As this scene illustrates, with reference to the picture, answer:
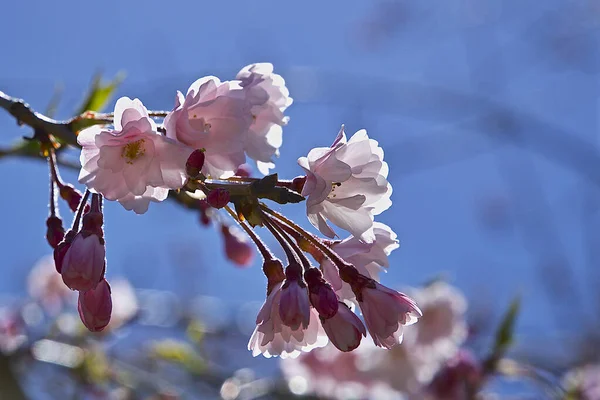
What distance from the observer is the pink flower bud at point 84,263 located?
1132mm

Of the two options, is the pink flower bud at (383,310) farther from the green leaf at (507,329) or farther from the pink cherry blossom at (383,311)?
the green leaf at (507,329)

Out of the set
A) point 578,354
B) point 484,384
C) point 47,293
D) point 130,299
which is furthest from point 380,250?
point 578,354

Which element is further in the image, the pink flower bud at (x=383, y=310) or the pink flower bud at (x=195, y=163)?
the pink flower bud at (x=383, y=310)

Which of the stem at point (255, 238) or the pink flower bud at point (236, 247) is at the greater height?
the pink flower bud at point (236, 247)

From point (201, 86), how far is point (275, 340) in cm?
47

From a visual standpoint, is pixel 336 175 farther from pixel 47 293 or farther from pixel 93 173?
pixel 47 293

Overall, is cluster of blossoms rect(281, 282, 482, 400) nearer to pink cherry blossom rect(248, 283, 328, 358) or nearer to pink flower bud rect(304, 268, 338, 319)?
pink cherry blossom rect(248, 283, 328, 358)

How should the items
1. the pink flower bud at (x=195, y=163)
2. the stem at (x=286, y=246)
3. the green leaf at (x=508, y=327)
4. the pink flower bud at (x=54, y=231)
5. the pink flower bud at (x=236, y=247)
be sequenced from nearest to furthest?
the pink flower bud at (x=195, y=163)
the stem at (x=286, y=246)
the pink flower bud at (x=54, y=231)
the pink flower bud at (x=236, y=247)
the green leaf at (x=508, y=327)

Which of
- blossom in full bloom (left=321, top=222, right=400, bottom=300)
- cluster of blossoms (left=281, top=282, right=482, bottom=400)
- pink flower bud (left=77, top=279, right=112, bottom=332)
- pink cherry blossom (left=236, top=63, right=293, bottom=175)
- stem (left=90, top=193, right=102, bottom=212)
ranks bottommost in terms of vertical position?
pink flower bud (left=77, top=279, right=112, bottom=332)

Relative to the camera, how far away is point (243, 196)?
3.74 feet

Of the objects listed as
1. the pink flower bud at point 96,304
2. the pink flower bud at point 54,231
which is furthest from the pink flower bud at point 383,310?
the pink flower bud at point 54,231

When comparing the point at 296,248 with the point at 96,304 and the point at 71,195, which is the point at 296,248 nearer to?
the point at 96,304

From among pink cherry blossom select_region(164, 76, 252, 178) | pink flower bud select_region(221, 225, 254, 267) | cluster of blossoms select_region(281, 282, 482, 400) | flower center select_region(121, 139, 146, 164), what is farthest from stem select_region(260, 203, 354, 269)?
cluster of blossoms select_region(281, 282, 482, 400)

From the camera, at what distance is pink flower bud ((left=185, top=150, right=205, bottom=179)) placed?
1094 millimetres
